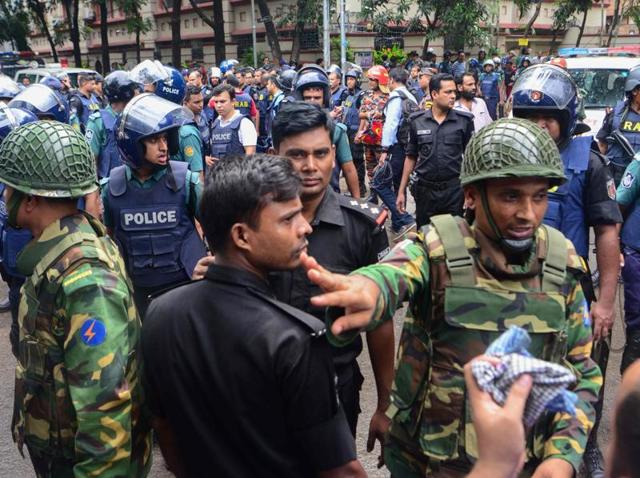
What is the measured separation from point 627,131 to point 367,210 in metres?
Answer: 4.03

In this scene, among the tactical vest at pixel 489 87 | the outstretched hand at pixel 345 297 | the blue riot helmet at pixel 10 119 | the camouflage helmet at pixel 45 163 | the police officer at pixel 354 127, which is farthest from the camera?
the tactical vest at pixel 489 87

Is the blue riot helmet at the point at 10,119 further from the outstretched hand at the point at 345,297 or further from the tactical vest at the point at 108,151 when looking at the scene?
the outstretched hand at the point at 345,297

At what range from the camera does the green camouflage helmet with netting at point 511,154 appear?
1.89 metres

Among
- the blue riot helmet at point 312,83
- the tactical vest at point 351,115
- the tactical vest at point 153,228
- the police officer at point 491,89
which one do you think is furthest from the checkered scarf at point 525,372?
the police officer at point 491,89

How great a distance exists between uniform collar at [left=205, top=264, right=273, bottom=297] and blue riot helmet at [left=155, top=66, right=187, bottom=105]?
499cm

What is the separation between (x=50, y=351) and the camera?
2.08 m

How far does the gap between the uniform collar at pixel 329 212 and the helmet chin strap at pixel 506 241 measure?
76 centimetres

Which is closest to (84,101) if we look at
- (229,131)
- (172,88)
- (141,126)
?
(229,131)

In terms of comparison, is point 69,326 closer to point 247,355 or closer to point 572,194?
point 247,355

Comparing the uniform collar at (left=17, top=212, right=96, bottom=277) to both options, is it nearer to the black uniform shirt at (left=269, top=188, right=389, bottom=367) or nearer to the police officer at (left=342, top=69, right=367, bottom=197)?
the black uniform shirt at (left=269, top=188, right=389, bottom=367)

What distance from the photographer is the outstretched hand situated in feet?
4.91

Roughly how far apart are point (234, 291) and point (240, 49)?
128 ft

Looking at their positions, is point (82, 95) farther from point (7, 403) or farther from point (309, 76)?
point (7, 403)

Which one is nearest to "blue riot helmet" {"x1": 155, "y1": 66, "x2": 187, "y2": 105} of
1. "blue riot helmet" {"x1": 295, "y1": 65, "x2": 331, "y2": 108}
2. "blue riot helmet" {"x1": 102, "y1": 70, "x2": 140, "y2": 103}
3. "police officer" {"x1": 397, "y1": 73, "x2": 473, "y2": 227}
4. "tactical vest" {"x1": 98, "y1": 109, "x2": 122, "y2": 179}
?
A: "blue riot helmet" {"x1": 102, "y1": 70, "x2": 140, "y2": 103}
